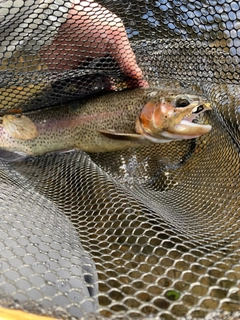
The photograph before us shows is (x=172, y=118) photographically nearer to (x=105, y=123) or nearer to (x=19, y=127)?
(x=105, y=123)

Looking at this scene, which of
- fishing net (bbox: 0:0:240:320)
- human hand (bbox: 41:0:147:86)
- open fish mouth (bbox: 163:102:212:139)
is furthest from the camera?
open fish mouth (bbox: 163:102:212:139)

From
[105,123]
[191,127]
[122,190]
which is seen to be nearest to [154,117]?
[191,127]

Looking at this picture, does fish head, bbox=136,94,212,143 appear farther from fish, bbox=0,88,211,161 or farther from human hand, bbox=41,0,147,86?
human hand, bbox=41,0,147,86

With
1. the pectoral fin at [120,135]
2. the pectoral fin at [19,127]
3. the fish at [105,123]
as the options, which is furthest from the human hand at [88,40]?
the pectoral fin at [19,127]

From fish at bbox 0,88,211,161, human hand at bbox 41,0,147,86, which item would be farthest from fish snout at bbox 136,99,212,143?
human hand at bbox 41,0,147,86

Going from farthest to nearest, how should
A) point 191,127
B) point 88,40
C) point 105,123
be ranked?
1. point 105,123
2. point 191,127
3. point 88,40

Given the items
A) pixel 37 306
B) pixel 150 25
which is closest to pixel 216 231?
pixel 37 306
